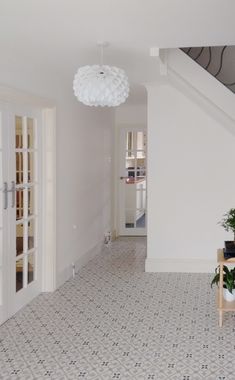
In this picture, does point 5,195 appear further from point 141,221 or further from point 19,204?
point 141,221

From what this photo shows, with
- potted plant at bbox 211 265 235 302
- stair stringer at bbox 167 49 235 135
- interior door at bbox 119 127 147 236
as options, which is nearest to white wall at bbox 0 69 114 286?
interior door at bbox 119 127 147 236

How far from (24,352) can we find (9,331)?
1.59 ft

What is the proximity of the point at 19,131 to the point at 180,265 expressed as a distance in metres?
2.80

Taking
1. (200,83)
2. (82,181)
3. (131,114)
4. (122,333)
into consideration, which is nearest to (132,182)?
(131,114)

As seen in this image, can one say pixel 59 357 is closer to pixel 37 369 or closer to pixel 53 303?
pixel 37 369

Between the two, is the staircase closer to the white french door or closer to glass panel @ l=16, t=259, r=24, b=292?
the white french door

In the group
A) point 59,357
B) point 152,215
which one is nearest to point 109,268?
point 152,215

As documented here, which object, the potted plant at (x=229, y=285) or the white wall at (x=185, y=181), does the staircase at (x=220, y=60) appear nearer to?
the white wall at (x=185, y=181)

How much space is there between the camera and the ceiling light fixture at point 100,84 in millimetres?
3246

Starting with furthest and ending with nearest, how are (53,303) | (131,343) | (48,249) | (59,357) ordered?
(48,249) < (53,303) < (131,343) < (59,357)

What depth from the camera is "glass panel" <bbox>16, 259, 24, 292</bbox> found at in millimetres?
4598

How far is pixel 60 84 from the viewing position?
17.5 ft

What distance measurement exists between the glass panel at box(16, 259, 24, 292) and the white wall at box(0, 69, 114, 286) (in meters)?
0.71

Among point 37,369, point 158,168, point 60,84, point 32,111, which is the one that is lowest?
point 37,369
